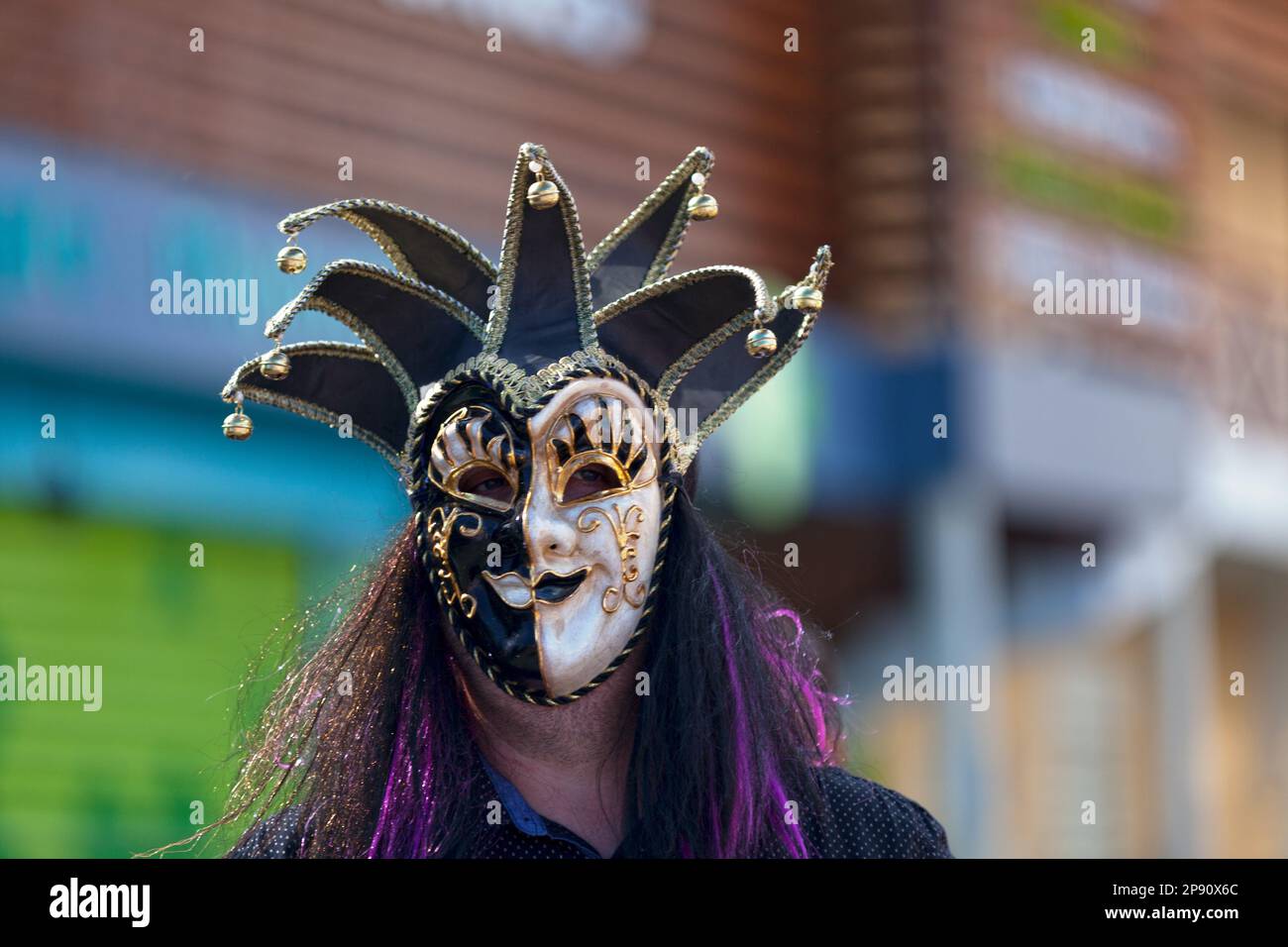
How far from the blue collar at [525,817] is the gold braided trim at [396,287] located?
0.58 meters

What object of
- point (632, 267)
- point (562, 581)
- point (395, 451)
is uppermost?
point (632, 267)

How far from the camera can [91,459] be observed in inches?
240

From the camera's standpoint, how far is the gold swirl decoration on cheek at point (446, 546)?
8.73 feet

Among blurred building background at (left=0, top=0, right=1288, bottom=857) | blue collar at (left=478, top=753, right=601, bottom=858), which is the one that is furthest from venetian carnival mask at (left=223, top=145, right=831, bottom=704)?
blurred building background at (left=0, top=0, right=1288, bottom=857)

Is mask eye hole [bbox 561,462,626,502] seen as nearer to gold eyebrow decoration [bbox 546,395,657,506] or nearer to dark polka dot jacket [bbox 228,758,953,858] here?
gold eyebrow decoration [bbox 546,395,657,506]

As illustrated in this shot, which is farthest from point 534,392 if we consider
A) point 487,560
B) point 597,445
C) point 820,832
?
point 820,832

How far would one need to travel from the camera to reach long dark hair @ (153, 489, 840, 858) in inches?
105

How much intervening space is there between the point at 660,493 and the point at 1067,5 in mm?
7609

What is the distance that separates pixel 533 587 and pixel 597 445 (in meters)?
0.20

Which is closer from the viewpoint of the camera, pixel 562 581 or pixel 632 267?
pixel 562 581

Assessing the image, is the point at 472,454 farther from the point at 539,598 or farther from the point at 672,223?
the point at 672,223

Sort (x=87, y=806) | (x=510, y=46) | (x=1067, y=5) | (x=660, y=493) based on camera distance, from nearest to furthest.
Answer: (x=660, y=493) → (x=87, y=806) → (x=510, y=46) → (x=1067, y=5)
